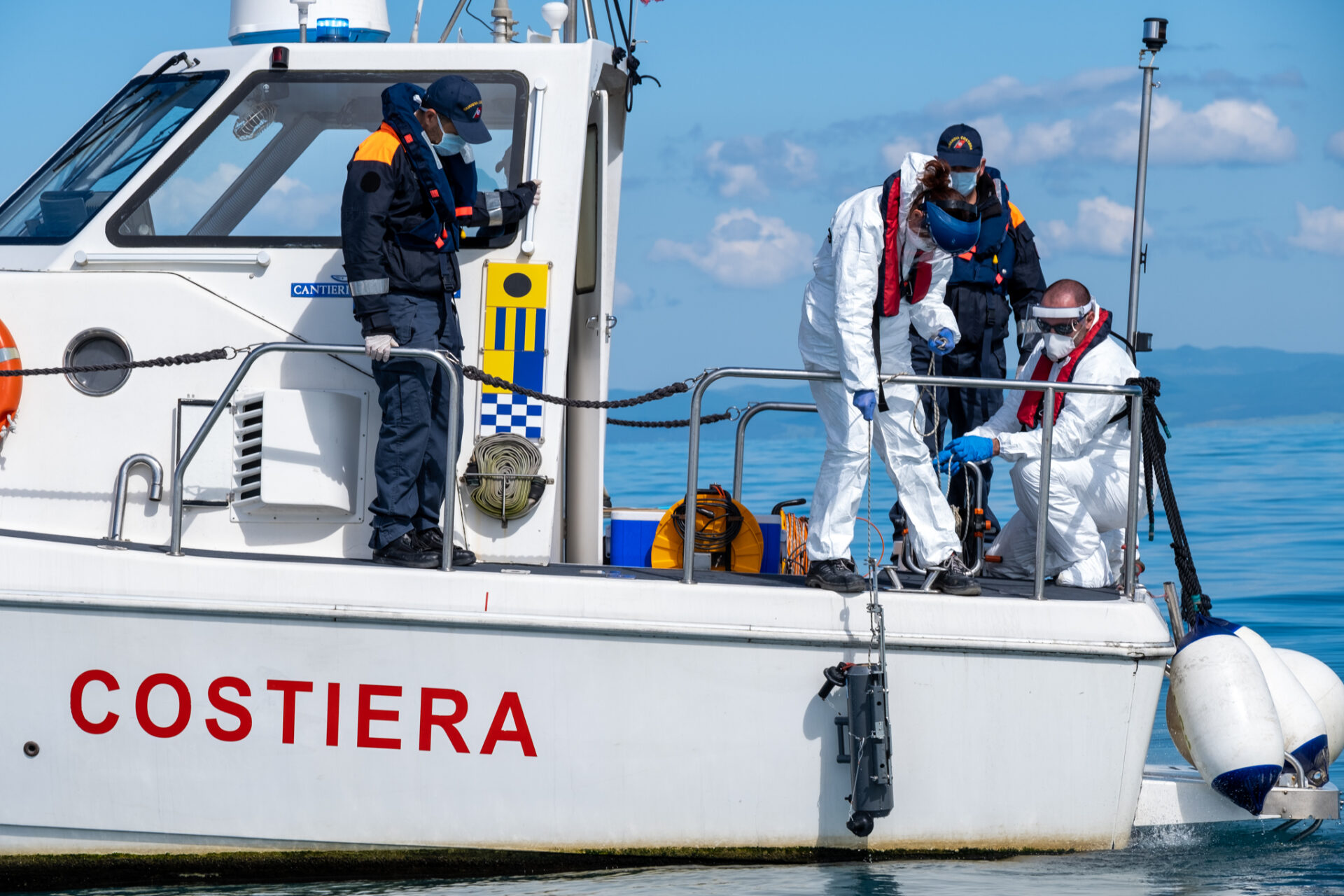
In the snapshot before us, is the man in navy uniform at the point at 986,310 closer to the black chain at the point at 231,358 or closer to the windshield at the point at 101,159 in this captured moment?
the black chain at the point at 231,358

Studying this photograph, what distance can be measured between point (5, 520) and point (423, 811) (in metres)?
1.63

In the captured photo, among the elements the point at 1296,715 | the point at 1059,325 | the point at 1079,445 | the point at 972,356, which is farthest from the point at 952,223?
the point at 1296,715

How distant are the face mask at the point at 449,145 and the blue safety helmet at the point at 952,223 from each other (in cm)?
143

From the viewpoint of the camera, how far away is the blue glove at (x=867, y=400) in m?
4.11

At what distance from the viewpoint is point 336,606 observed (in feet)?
13.2

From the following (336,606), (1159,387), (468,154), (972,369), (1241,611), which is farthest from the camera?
(1241,611)

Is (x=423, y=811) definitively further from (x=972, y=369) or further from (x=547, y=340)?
(x=972, y=369)

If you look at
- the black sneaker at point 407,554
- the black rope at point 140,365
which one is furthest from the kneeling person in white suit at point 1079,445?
the black rope at point 140,365

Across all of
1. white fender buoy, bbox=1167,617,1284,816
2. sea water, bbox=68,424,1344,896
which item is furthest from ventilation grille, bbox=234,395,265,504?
white fender buoy, bbox=1167,617,1284,816

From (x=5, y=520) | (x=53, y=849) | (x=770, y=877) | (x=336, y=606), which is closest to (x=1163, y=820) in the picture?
A: (x=770, y=877)

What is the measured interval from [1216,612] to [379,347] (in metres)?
6.90

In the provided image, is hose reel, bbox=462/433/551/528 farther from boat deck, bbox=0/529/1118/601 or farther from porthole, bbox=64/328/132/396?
porthole, bbox=64/328/132/396

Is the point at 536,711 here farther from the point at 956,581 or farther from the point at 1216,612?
the point at 1216,612

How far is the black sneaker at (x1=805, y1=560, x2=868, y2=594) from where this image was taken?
164 inches
